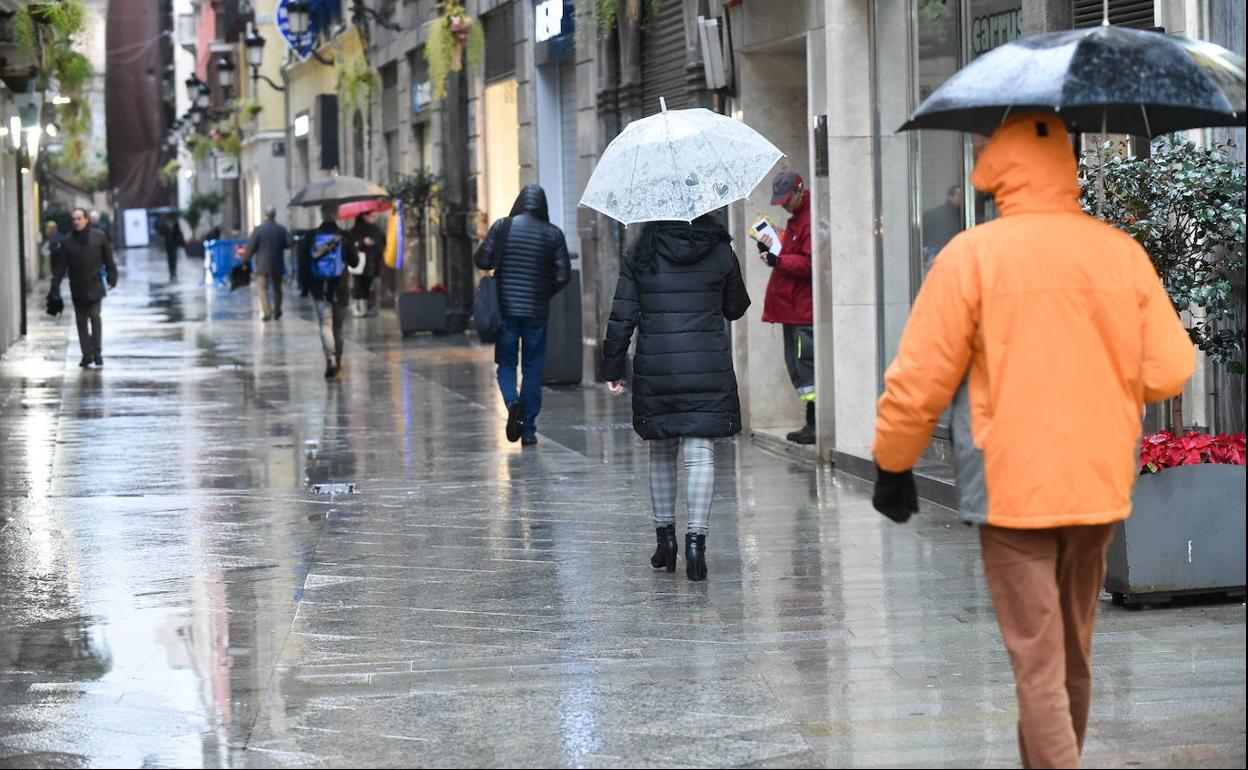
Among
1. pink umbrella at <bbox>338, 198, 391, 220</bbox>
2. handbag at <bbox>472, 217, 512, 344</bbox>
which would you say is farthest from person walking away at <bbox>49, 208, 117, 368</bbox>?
handbag at <bbox>472, 217, 512, 344</bbox>

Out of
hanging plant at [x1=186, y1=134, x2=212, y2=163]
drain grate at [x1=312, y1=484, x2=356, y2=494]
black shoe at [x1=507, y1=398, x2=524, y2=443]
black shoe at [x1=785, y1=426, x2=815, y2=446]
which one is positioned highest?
hanging plant at [x1=186, y1=134, x2=212, y2=163]

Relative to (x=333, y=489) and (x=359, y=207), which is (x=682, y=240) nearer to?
(x=333, y=489)

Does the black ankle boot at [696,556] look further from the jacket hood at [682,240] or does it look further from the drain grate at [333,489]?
the drain grate at [333,489]

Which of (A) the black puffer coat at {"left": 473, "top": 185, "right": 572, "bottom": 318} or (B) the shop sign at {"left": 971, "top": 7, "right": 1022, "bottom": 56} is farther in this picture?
(A) the black puffer coat at {"left": 473, "top": 185, "right": 572, "bottom": 318}

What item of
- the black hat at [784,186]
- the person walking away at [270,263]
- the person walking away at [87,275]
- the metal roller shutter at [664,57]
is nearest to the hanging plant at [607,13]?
the metal roller shutter at [664,57]

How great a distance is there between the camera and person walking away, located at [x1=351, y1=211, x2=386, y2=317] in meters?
23.7

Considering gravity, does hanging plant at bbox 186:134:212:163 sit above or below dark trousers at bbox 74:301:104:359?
above

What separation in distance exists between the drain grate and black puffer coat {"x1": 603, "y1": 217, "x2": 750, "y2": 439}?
11.8ft

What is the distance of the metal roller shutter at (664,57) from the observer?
56.1ft

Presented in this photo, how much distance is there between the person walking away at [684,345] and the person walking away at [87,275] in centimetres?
1431

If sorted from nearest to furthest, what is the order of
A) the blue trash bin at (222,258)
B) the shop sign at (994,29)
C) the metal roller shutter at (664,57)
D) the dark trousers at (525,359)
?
the shop sign at (994,29) → the dark trousers at (525,359) → the metal roller shutter at (664,57) → the blue trash bin at (222,258)

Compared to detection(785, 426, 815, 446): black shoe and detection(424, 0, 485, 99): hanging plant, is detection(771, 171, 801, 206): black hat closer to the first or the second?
detection(785, 426, 815, 446): black shoe

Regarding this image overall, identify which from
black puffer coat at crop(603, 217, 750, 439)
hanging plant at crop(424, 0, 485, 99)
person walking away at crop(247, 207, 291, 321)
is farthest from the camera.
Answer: person walking away at crop(247, 207, 291, 321)

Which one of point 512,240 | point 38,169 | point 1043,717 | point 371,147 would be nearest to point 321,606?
point 1043,717
